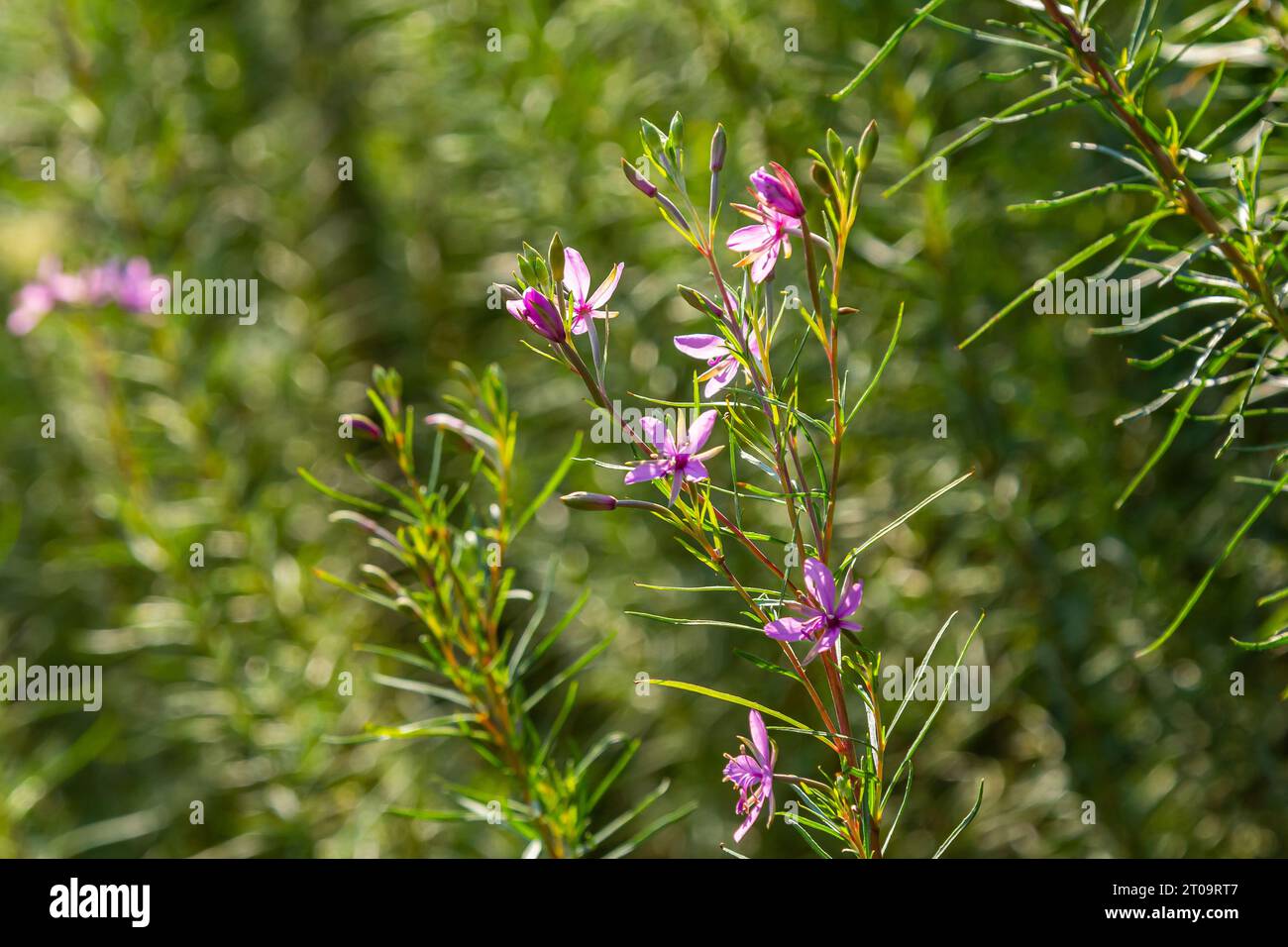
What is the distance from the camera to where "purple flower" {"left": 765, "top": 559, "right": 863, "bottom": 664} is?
441mm

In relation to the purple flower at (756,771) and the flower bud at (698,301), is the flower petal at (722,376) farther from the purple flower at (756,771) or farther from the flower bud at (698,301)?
the purple flower at (756,771)

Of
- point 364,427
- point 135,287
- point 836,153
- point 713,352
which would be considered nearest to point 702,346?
point 713,352

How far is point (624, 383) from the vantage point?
1.48 m

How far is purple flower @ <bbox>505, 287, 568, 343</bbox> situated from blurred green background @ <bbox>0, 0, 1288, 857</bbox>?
2.49 feet

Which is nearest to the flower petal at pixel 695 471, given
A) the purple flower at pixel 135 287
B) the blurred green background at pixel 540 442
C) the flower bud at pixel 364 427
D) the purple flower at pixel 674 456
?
the purple flower at pixel 674 456

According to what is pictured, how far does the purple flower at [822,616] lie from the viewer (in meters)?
0.44

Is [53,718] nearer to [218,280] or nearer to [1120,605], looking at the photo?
[218,280]

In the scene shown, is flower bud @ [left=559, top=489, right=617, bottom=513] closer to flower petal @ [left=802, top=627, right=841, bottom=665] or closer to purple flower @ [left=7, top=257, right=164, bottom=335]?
flower petal @ [left=802, top=627, right=841, bottom=665]

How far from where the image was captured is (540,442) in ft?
5.74

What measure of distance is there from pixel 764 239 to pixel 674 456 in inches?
4.7

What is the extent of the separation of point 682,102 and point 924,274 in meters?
0.42

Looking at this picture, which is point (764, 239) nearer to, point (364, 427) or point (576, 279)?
point (576, 279)
